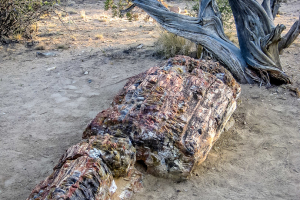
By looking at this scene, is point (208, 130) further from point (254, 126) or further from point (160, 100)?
point (254, 126)

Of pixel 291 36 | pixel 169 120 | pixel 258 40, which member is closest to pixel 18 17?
pixel 258 40

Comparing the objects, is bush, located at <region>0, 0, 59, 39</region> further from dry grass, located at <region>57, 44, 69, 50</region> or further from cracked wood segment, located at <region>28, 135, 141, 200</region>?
cracked wood segment, located at <region>28, 135, 141, 200</region>

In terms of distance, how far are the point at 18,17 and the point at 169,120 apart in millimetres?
6238

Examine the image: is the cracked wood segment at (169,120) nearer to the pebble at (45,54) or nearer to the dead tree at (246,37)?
the dead tree at (246,37)

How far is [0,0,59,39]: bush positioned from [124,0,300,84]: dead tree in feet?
12.4

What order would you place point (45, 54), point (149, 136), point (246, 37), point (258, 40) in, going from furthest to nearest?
point (45, 54)
point (246, 37)
point (258, 40)
point (149, 136)

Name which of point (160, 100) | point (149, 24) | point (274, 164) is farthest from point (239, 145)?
point (149, 24)

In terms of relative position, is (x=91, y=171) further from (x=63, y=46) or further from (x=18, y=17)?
(x=18, y=17)

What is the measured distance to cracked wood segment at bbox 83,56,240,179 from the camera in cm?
277

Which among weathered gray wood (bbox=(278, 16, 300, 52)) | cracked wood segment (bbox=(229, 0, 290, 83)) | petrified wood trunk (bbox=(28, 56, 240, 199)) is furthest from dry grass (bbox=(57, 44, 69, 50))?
weathered gray wood (bbox=(278, 16, 300, 52))

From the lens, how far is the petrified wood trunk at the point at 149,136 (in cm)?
226

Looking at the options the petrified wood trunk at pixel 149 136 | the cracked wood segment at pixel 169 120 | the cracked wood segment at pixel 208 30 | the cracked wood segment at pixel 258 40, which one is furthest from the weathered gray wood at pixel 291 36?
the cracked wood segment at pixel 169 120

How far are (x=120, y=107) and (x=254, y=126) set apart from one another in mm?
2063

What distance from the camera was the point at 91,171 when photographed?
2262 mm
